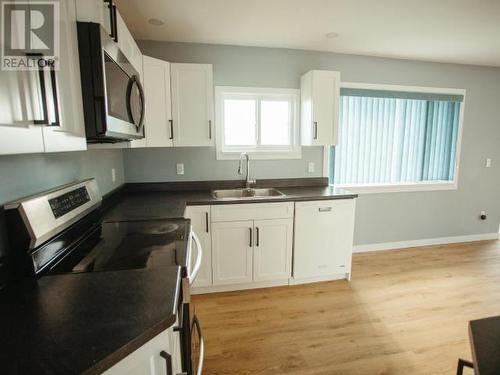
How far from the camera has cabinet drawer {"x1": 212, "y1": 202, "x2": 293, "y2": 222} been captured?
88.3 inches

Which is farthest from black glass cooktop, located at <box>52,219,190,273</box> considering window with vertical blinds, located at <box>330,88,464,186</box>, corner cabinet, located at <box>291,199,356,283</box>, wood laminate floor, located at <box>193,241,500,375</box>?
window with vertical blinds, located at <box>330,88,464,186</box>

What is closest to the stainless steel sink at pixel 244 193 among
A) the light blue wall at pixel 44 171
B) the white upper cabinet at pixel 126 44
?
the light blue wall at pixel 44 171

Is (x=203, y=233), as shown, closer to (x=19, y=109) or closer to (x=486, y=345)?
(x=19, y=109)

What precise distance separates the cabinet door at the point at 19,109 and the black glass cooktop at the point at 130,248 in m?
0.58

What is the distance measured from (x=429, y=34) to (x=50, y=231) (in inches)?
126

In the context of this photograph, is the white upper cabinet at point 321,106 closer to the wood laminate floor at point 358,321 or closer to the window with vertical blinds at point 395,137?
the window with vertical blinds at point 395,137

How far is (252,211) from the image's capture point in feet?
7.49

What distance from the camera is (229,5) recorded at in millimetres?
1829

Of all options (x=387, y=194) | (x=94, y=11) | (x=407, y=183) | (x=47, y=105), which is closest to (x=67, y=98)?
(x=47, y=105)

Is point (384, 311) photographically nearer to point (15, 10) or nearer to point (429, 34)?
point (429, 34)

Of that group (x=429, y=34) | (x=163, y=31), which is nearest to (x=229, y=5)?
(x=163, y=31)

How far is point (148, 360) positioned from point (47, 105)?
0.77 metres

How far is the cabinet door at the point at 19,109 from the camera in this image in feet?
1.91

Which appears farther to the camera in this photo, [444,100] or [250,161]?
[444,100]
